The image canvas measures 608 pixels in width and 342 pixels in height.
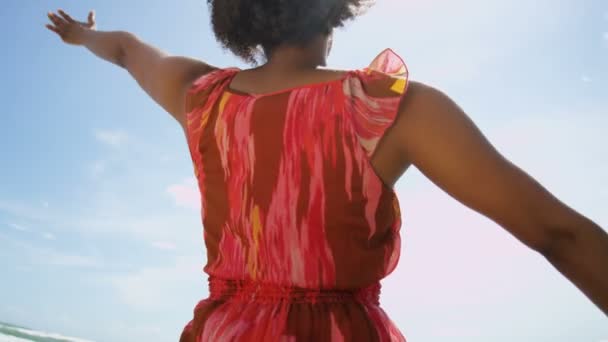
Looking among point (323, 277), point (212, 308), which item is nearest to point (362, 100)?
point (323, 277)

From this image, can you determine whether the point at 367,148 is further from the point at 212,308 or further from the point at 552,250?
the point at 212,308

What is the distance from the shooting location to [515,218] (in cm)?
104

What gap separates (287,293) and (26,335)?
33.3 ft

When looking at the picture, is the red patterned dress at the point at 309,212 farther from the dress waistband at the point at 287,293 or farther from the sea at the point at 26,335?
the sea at the point at 26,335

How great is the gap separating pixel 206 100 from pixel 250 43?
22 cm

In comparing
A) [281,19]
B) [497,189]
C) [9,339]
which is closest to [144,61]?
[281,19]

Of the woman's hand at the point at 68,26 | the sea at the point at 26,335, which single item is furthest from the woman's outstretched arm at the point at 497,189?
the sea at the point at 26,335

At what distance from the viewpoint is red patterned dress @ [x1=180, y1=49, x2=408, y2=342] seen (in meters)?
1.18

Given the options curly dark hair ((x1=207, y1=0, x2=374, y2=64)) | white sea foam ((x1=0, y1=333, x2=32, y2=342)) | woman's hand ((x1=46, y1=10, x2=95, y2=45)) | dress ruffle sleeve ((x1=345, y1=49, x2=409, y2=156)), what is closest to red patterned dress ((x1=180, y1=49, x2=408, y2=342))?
dress ruffle sleeve ((x1=345, y1=49, x2=409, y2=156))

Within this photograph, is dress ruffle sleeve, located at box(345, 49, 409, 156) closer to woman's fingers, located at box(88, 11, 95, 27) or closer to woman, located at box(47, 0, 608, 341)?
woman, located at box(47, 0, 608, 341)

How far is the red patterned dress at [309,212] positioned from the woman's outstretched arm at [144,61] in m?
0.34

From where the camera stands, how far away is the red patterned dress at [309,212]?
1.18 m

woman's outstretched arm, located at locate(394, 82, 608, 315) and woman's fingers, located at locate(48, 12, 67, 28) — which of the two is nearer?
woman's outstretched arm, located at locate(394, 82, 608, 315)

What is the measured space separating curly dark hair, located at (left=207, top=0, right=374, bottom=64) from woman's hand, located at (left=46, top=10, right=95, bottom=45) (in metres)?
1.01
